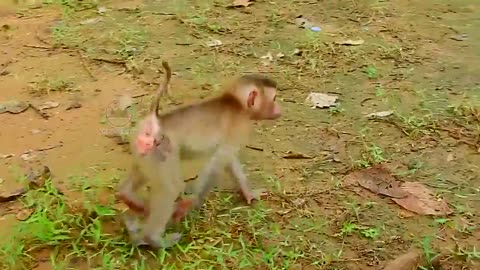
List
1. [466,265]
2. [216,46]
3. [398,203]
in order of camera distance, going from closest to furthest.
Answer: [466,265], [398,203], [216,46]

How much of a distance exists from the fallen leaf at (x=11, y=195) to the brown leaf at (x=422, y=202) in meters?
1.97

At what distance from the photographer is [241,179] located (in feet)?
14.0

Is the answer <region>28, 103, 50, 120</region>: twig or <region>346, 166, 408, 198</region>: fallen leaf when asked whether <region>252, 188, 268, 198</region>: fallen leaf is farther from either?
<region>28, 103, 50, 120</region>: twig

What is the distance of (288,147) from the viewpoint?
4.82m

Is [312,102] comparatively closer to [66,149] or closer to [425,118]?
[425,118]

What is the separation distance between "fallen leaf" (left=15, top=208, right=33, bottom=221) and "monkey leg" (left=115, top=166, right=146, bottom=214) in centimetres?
50

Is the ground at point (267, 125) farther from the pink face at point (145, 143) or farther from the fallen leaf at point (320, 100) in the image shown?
the pink face at point (145, 143)

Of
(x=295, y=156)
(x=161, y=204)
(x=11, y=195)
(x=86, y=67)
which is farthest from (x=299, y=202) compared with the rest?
(x=86, y=67)

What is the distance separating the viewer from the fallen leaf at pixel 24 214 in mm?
4095

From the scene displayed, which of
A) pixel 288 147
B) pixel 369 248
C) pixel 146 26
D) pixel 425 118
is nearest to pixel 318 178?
pixel 288 147

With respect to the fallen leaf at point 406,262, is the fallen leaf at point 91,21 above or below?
above

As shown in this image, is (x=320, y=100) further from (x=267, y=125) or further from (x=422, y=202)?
(x=422, y=202)

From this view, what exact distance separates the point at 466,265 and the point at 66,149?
2.32 meters

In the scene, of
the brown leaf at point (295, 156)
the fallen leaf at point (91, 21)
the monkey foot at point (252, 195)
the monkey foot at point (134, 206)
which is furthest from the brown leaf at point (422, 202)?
the fallen leaf at point (91, 21)
